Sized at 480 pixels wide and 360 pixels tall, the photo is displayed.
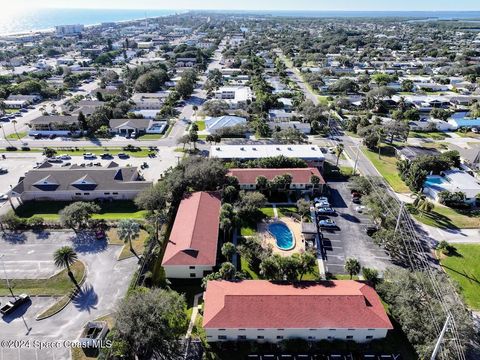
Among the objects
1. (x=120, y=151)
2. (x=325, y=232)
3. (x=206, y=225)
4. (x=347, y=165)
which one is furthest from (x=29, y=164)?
(x=347, y=165)

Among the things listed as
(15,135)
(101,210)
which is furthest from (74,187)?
(15,135)

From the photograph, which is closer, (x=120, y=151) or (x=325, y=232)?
(x=325, y=232)

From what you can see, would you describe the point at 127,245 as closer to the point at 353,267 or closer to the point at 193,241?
the point at 193,241

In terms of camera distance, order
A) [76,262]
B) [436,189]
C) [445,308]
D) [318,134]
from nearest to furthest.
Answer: [445,308], [76,262], [436,189], [318,134]

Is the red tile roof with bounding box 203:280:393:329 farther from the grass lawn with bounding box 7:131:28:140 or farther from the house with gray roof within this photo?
the grass lawn with bounding box 7:131:28:140

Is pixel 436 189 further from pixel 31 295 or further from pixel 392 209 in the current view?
pixel 31 295

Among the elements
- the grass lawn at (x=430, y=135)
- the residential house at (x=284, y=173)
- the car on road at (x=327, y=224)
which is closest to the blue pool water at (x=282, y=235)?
the car on road at (x=327, y=224)

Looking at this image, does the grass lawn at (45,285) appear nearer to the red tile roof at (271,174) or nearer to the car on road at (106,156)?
the red tile roof at (271,174)
